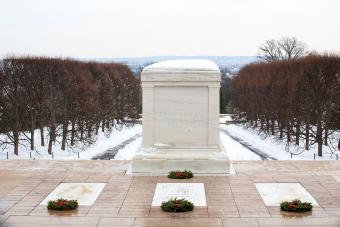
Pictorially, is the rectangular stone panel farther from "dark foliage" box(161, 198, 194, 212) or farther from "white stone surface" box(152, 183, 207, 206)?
"dark foliage" box(161, 198, 194, 212)

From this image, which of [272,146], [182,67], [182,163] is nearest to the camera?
[182,163]

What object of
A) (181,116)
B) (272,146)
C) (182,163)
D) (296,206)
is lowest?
(272,146)

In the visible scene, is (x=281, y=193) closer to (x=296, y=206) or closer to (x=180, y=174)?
(x=296, y=206)

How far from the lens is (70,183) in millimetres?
13359

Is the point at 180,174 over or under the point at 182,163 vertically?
under

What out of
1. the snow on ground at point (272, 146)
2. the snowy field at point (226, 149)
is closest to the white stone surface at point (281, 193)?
the snowy field at point (226, 149)

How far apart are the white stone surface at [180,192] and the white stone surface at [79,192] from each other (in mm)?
1434

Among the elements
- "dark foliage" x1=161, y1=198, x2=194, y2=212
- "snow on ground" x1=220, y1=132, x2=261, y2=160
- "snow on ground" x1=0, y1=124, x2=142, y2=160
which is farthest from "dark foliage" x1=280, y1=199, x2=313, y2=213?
"snow on ground" x1=0, y1=124, x2=142, y2=160

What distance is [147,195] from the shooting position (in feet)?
39.9

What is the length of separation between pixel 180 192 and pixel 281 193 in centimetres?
237

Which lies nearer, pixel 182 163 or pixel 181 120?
pixel 182 163

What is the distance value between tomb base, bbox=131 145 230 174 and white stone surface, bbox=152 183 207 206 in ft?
4.08

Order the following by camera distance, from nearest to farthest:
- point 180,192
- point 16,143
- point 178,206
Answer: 1. point 178,206
2. point 180,192
3. point 16,143

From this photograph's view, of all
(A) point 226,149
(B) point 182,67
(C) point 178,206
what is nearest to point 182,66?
(B) point 182,67
